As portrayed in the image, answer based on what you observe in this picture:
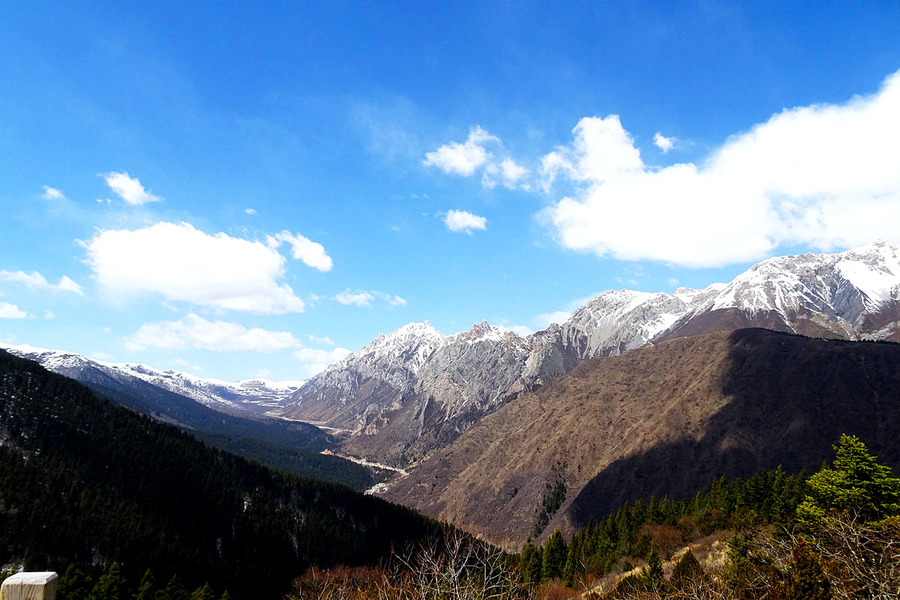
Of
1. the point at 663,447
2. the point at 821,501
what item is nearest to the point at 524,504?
the point at 663,447

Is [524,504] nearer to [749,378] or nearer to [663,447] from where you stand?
[663,447]

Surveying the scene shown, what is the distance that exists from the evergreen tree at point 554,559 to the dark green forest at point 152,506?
59.5m

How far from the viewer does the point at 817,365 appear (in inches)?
6905

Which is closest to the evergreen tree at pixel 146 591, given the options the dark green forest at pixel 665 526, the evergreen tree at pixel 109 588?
the evergreen tree at pixel 109 588

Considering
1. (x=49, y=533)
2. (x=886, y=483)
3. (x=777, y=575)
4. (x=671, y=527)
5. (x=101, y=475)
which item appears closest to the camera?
(x=777, y=575)

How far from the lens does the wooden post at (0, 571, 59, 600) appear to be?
14.0ft

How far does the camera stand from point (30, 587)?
14.2 feet

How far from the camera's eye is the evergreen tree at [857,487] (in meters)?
28.5

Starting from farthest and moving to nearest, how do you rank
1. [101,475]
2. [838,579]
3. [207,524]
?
[207,524] → [101,475] → [838,579]

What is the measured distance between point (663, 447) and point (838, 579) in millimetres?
180170

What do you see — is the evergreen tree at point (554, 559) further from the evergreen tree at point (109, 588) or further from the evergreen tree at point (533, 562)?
the evergreen tree at point (109, 588)

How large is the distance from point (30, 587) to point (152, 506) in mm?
116974

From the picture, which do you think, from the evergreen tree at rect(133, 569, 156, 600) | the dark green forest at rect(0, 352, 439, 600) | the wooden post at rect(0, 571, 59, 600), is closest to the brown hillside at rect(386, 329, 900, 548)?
the dark green forest at rect(0, 352, 439, 600)

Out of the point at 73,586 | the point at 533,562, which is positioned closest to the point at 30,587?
the point at 73,586
